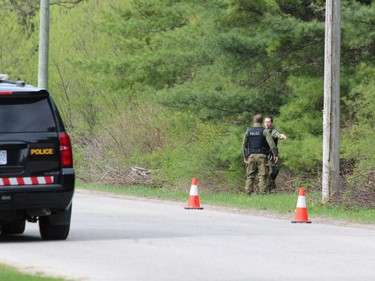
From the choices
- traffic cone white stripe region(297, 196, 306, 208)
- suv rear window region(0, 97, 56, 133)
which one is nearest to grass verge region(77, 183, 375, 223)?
traffic cone white stripe region(297, 196, 306, 208)

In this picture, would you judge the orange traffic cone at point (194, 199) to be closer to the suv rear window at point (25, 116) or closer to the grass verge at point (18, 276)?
the suv rear window at point (25, 116)

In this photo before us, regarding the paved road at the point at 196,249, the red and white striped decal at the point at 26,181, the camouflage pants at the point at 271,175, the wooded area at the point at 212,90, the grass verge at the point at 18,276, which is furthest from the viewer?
the wooded area at the point at 212,90

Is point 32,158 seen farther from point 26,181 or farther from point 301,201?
point 301,201

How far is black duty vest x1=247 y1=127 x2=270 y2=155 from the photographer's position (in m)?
29.7

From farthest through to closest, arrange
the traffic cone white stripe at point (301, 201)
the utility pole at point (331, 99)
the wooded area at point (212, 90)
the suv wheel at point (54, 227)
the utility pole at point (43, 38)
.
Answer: the utility pole at point (43, 38)
the wooded area at point (212, 90)
the utility pole at point (331, 99)
the traffic cone white stripe at point (301, 201)
the suv wheel at point (54, 227)

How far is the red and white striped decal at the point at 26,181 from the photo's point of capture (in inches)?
667

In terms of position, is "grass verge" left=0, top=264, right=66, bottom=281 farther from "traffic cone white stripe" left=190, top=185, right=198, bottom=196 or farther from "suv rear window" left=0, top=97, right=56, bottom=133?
"traffic cone white stripe" left=190, top=185, right=198, bottom=196

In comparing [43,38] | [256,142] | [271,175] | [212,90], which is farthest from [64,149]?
[212,90]

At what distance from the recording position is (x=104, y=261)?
14.6 m

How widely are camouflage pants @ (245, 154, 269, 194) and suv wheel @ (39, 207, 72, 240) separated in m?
12.5

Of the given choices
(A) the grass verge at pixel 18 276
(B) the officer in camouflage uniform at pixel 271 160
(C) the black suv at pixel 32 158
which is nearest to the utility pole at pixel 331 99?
(B) the officer in camouflage uniform at pixel 271 160

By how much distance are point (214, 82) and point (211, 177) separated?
3019mm

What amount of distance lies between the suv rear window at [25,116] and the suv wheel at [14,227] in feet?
7.81

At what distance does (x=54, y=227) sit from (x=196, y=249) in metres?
2.38
